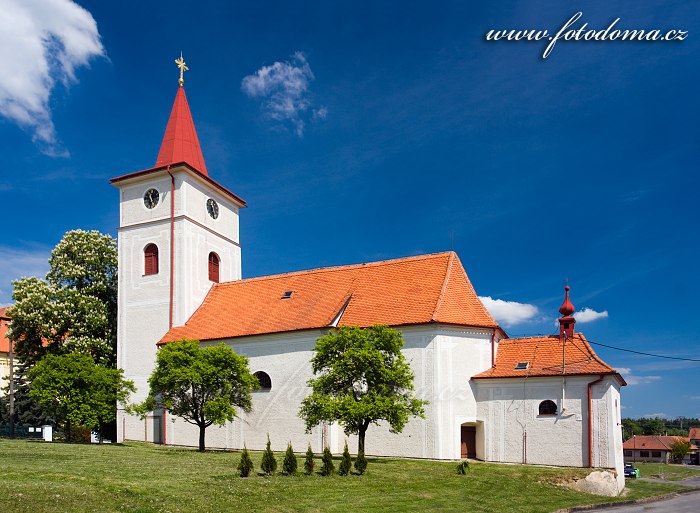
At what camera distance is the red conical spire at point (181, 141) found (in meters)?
39.8

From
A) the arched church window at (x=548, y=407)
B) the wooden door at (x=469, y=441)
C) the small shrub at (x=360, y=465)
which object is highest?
the arched church window at (x=548, y=407)

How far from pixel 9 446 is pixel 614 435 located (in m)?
25.8

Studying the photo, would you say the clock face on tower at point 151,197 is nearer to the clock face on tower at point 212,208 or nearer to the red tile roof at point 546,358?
the clock face on tower at point 212,208

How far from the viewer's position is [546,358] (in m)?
30.7

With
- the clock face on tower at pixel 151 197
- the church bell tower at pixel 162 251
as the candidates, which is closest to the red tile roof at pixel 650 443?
the church bell tower at pixel 162 251

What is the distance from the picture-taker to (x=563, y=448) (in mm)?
29000

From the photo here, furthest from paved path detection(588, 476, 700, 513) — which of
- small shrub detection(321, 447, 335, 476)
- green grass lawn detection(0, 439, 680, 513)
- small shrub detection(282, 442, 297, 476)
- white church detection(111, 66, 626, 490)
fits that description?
small shrub detection(282, 442, 297, 476)

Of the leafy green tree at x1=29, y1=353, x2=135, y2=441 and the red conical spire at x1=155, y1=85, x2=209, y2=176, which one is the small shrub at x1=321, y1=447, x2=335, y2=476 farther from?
the red conical spire at x1=155, y1=85, x2=209, y2=176

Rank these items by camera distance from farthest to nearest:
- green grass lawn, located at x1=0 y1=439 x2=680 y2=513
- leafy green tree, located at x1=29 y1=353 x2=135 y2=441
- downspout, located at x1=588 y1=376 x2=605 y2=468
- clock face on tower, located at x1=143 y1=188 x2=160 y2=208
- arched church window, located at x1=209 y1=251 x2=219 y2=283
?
arched church window, located at x1=209 y1=251 x2=219 y2=283
clock face on tower, located at x1=143 y1=188 x2=160 y2=208
leafy green tree, located at x1=29 y1=353 x2=135 y2=441
downspout, located at x1=588 y1=376 x2=605 y2=468
green grass lawn, located at x1=0 y1=439 x2=680 y2=513

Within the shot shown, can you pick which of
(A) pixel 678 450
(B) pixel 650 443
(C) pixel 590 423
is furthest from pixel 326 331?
(B) pixel 650 443

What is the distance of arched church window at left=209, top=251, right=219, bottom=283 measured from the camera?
40156mm

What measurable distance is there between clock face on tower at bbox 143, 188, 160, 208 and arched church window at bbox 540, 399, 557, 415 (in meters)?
24.9

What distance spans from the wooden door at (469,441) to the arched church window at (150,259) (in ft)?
66.4

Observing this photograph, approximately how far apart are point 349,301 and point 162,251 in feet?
40.8
